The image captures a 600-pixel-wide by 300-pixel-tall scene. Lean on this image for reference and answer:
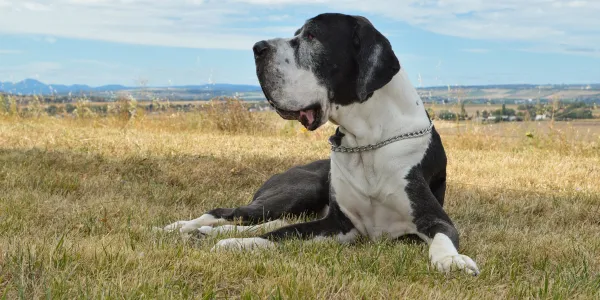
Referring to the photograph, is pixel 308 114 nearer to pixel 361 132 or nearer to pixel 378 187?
pixel 361 132

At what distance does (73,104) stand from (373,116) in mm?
9325

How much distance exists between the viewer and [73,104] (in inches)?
461

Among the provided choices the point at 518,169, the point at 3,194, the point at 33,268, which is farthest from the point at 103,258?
the point at 518,169

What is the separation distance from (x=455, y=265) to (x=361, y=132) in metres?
0.94

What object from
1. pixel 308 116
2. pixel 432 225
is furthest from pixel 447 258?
pixel 308 116

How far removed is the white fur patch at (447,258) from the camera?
2.99 metres

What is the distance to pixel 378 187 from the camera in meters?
3.62

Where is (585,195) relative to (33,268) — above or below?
below

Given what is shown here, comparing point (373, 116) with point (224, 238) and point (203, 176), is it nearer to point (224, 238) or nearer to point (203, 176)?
point (224, 238)

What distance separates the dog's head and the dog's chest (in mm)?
351

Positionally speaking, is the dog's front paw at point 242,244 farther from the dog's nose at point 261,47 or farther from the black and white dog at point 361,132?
the dog's nose at point 261,47

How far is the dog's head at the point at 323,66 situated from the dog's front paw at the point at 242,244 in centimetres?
67

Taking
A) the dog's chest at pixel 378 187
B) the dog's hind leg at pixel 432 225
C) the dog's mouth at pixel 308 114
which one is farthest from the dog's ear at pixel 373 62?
the dog's hind leg at pixel 432 225

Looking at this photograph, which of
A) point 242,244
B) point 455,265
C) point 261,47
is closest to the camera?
point 455,265
